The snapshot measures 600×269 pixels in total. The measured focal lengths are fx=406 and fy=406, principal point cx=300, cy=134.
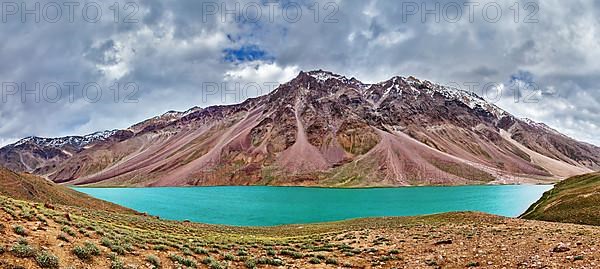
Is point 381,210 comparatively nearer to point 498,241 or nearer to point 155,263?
point 498,241

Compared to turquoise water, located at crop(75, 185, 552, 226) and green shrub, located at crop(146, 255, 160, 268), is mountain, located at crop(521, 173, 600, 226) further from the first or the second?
green shrub, located at crop(146, 255, 160, 268)

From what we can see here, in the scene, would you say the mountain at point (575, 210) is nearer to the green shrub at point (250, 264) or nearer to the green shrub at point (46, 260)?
the green shrub at point (250, 264)

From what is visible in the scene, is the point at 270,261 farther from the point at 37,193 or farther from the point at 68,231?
the point at 37,193

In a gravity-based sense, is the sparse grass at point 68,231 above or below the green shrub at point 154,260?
above

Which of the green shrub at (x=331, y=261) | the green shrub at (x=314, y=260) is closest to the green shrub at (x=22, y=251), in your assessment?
the green shrub at (x=314, y=260)

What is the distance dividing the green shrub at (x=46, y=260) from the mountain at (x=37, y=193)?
39255 millimetres

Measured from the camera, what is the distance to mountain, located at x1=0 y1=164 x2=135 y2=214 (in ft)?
154


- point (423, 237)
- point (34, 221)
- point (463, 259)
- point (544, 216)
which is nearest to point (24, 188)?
point (34, 221)

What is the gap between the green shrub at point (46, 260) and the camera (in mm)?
11734

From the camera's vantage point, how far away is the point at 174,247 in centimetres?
1898

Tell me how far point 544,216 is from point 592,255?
33997 millimetres

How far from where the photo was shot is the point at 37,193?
51.2 meters

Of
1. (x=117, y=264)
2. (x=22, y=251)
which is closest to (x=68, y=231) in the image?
(x=117, y=264)

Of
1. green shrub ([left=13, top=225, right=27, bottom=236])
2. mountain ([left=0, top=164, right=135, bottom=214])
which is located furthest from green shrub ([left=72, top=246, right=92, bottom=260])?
mountain ([left=0, top=164, right=135, bottom=214])
